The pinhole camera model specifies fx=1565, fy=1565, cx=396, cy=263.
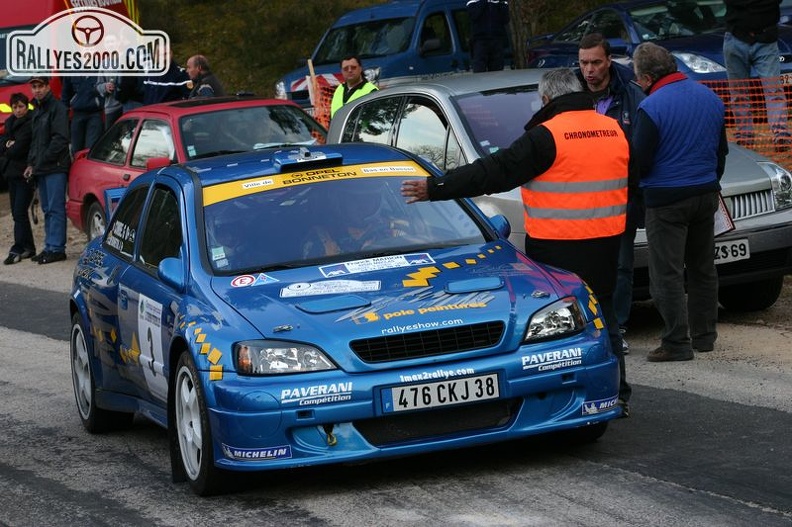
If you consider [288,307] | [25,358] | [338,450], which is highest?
[288,307]

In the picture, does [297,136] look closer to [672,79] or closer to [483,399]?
[672,79]

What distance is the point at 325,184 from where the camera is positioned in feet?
25.7

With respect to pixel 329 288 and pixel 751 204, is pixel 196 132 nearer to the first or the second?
pixel 751 204

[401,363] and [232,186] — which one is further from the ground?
[232,186]

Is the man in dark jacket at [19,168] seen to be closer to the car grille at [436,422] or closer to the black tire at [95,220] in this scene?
the black tire at [95,220]

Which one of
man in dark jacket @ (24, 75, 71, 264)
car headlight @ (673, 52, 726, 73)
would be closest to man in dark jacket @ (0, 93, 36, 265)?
man in dark jacket @ (24, 75, 71, 264)

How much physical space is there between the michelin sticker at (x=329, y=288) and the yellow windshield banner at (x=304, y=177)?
959 mm

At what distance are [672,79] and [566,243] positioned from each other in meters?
2.16

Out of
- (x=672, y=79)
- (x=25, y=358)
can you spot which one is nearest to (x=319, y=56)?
(x=25, y=358)

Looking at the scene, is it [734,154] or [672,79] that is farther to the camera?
[734,154]

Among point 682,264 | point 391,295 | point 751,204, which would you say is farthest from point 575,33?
point 391,295

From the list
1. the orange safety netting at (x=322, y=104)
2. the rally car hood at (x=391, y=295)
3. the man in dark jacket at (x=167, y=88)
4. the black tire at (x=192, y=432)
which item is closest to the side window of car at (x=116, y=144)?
the orange safety netting at (x=322, y=104)

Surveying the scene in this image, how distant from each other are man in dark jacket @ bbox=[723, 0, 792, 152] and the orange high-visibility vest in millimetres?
8094

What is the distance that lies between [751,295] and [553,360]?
4.88m
